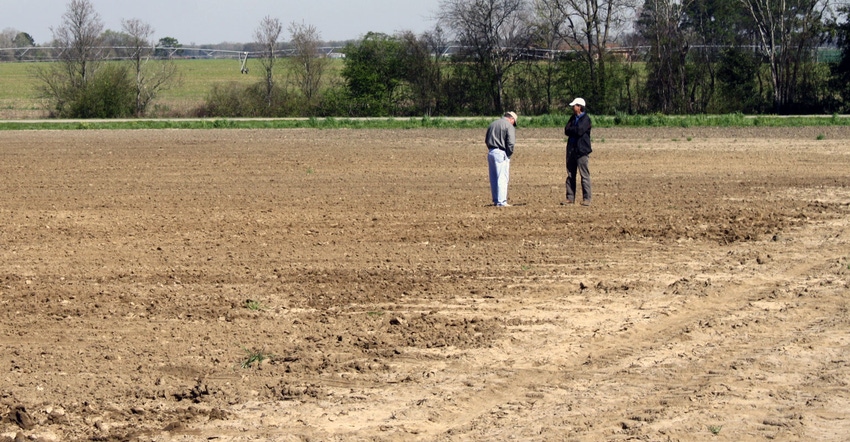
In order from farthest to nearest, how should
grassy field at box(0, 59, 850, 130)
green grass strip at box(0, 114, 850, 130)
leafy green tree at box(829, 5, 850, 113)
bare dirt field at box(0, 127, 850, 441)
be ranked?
1. leafy green tree at box(829, 5, 850, 113)
2. grassy field at box(0, 59, 850, 130)
3. green grass strip at box(0, 114, 850, 130)
4. bare dirt field at box(0, 127, 850, 441)

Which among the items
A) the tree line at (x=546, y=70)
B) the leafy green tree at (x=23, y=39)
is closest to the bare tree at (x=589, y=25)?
the tree line at (x=546, y=70)

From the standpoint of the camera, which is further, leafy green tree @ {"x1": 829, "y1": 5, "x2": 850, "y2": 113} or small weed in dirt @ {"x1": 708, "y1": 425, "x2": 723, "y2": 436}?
leafy green tree @ {"x1": 829, "y1": 5, "x2": 850, "y2": 113}

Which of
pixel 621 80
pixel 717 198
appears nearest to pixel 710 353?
pixel 717 198

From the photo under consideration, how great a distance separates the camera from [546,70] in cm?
A: 5553

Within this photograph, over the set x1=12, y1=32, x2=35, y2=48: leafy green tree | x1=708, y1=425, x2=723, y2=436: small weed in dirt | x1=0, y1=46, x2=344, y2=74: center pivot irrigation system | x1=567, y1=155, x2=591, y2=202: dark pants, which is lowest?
x1=708, y1=425, x2=723, y2=436: small weed in dirt

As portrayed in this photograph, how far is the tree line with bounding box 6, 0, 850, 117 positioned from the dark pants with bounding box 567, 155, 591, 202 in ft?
120

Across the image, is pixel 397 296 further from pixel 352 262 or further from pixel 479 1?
pixel 479 1

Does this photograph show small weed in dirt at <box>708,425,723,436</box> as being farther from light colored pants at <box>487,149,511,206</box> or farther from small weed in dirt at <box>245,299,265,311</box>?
light colored pants at <box>487,149,511,206</box>

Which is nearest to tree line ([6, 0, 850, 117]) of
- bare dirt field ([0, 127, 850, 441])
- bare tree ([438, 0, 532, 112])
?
bare tree ([438, 0, 532, 112])

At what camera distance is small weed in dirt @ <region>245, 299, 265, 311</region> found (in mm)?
10311

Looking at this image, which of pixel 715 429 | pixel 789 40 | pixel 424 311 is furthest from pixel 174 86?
pixel 715 429

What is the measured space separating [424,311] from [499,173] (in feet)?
22.0

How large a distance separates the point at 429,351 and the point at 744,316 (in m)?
3.23

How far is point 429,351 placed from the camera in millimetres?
8836
